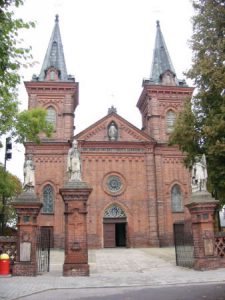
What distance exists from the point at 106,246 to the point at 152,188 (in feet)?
19.4

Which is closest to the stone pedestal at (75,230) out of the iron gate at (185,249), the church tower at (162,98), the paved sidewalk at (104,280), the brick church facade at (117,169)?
the paved sidewalk at (104,280)

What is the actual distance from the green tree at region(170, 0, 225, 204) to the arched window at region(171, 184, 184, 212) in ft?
38.2

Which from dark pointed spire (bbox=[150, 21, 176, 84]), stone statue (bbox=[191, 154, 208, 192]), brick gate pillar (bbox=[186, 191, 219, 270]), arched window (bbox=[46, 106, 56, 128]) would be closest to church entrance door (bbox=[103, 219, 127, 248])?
arched window (bbox=[46, 106, 56, 128])

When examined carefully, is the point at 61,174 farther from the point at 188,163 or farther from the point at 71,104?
the point at 188,163

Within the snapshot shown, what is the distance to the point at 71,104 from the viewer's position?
3322 cm

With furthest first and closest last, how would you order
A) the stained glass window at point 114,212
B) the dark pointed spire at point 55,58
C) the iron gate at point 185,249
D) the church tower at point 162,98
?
the dark pointed spire at point 55,58
the church tower at point 162,98
the stained glass window at point 114,212
the iron gate at point 185,249

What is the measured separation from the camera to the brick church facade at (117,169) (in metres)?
29.6

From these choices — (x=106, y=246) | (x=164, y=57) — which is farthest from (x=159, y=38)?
(x=106, y=246)

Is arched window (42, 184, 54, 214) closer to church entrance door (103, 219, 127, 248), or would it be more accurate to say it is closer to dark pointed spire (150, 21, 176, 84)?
church entrance door (103, 219, 127, 248)

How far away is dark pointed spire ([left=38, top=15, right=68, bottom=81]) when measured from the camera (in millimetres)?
34594

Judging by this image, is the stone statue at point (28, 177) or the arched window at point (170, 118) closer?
the stone statue at point (28, 177)

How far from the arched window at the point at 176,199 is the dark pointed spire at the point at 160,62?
1037cm

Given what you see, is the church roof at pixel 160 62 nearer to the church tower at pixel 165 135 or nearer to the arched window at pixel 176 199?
the church tower at pixel 165 135

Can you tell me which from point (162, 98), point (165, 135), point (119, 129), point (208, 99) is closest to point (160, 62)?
point (162, 98)
